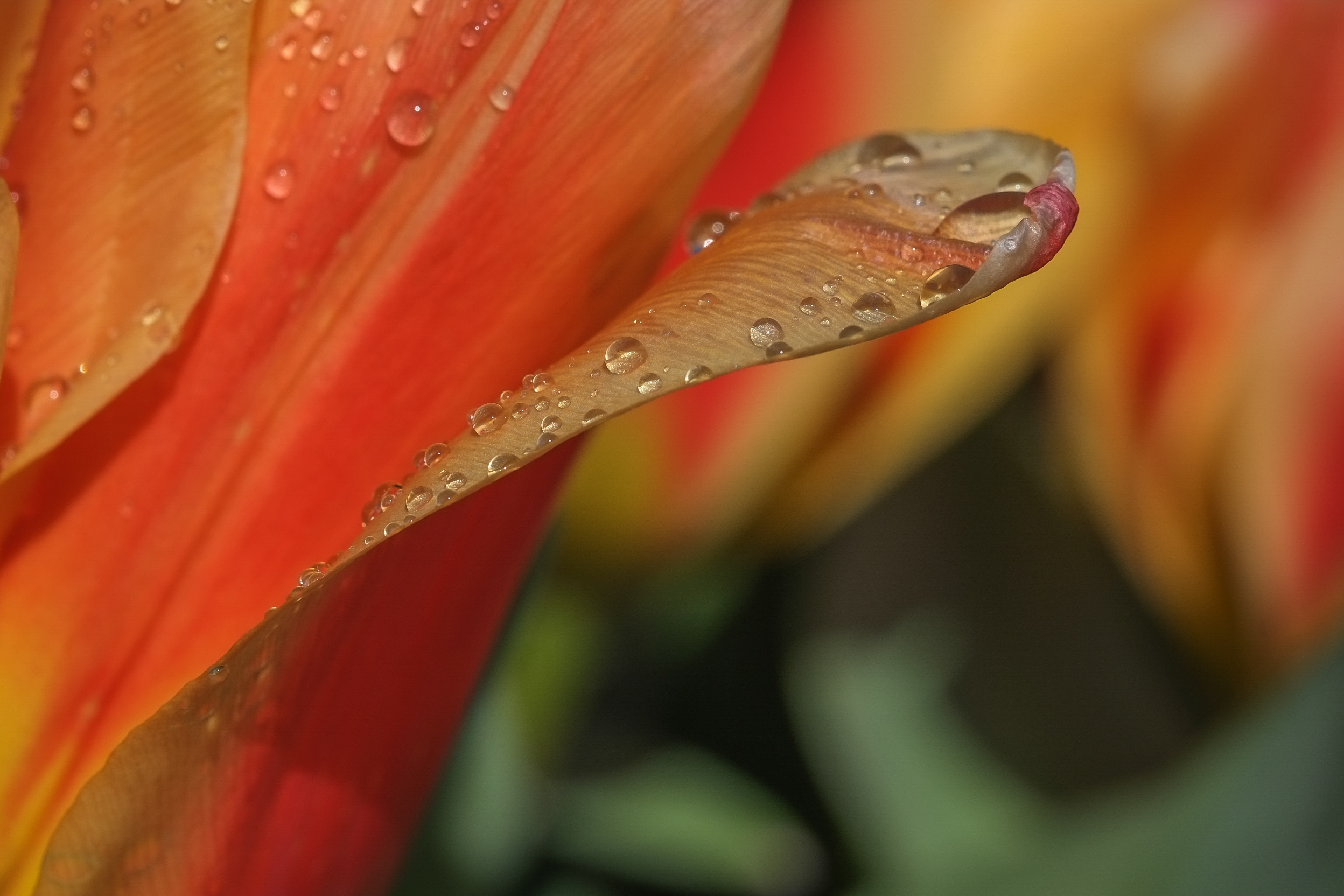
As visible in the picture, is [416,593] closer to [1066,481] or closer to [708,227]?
[708,227]

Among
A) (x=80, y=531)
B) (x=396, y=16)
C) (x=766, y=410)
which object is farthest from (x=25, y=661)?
(x=766, y=410)

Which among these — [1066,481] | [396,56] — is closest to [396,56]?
[396,56]

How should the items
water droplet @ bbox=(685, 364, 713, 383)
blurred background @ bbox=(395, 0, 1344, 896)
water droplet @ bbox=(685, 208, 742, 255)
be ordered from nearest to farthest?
water droplet @ bbox=(685, 364, 713, 383), water droplet @ bbox=(685, 208, 742, 255), blurred background @ bbox=(395, 0, 1344, 896)

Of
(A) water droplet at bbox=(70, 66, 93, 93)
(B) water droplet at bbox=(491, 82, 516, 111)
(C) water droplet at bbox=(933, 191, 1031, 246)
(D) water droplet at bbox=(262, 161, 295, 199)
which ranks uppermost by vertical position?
(A) water droplet at bbox=(70, 66, 93, 93)

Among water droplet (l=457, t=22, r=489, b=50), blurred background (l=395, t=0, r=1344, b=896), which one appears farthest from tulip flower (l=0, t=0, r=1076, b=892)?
blurred background (l=395, t=0, r=1344, b=896)

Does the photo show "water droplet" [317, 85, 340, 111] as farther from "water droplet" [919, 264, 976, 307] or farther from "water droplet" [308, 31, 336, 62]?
"water droplet" [919, 264, 976, 307]
